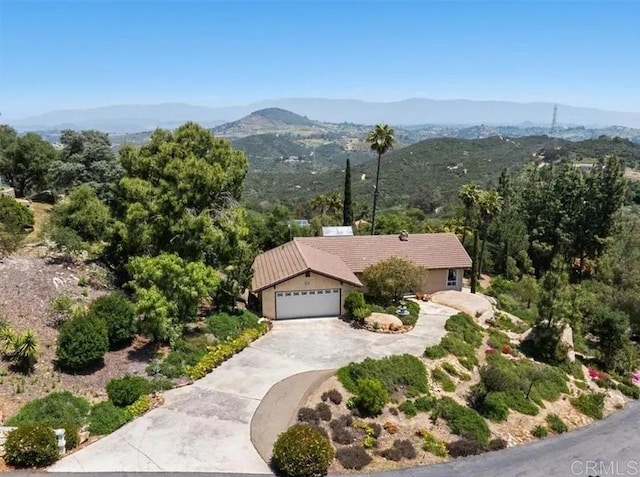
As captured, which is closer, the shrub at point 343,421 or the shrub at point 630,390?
the shrub at point 343,421

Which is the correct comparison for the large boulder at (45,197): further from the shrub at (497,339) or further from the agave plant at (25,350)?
the shrub at (497,339)

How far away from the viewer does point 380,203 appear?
124 metres

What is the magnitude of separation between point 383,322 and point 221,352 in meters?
9.72

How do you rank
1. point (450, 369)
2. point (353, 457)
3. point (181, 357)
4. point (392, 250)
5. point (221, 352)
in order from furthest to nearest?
Result: point (392, 250) → point (450, 369) → point (221, 352) → point (181, 357) → point (353, 457)

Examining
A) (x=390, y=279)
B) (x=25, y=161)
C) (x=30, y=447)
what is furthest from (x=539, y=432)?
(x=25, y=161)

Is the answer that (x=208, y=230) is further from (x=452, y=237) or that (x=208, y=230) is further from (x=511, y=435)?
(x=452, y=237)

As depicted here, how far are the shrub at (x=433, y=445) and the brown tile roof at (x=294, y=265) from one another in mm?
12175

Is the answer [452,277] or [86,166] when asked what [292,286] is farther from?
[86,166]

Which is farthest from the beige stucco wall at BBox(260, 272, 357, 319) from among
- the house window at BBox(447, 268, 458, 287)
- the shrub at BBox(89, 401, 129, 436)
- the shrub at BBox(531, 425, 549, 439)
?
the shrub at BBox(531, 425, 549, 439)

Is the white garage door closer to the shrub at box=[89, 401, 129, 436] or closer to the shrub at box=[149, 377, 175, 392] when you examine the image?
the shrub at box=[149, 377, 175, 392]

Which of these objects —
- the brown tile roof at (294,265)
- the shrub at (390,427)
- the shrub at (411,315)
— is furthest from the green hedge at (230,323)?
the shrub at (390,427)

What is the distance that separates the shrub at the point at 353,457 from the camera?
17219mm

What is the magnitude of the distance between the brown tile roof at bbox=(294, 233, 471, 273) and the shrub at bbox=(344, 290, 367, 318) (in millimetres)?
4467

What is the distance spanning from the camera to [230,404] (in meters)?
20.1
